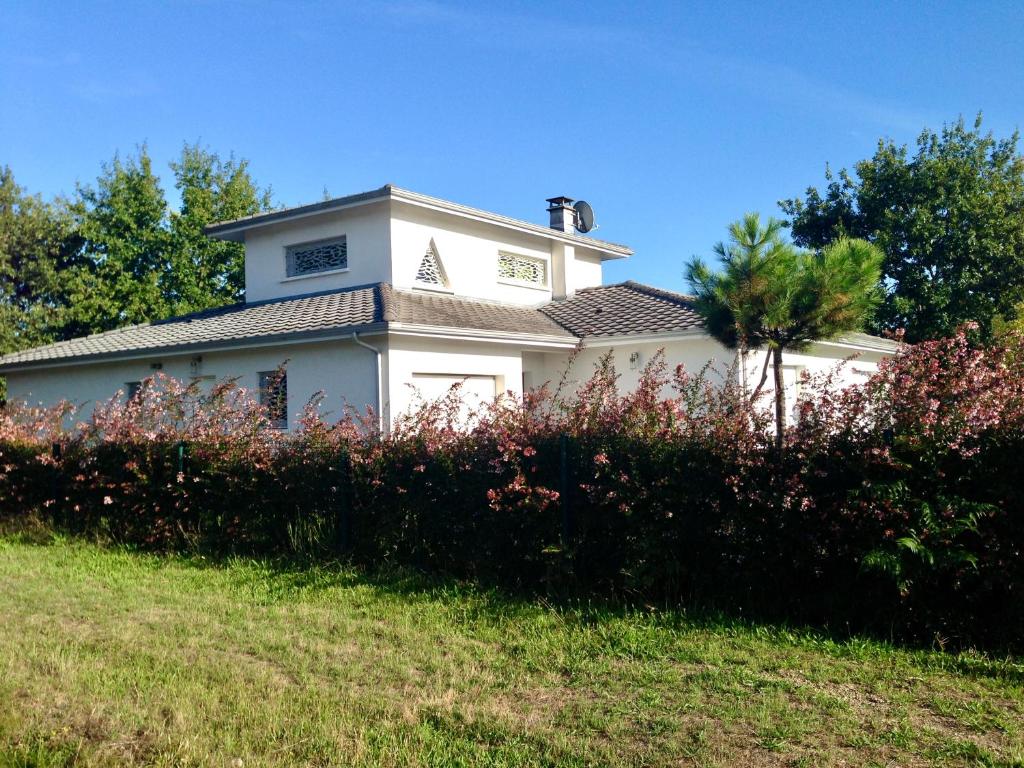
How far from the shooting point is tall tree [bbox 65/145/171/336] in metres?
31.9

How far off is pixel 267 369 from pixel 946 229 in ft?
75.8

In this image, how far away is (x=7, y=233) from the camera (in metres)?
30.2

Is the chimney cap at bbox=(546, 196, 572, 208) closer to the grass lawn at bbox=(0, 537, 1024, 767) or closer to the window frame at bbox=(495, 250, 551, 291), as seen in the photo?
the window frame at bbox=(495, 250, 551, 291)

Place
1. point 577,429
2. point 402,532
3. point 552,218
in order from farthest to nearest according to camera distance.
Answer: point 552,218
point 402,532
point 577,429

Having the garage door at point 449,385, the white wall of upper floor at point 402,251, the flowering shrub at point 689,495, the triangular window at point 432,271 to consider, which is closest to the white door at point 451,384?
the garage door at point 449,385

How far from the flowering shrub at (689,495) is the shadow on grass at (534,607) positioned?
6.8 inches

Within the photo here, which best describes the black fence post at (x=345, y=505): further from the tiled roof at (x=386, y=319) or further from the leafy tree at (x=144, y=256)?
the leafy tree at (x=144, y=256)

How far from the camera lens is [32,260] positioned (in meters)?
31.1

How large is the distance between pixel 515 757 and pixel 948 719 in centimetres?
236

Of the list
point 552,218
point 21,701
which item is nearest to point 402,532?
point 21,701

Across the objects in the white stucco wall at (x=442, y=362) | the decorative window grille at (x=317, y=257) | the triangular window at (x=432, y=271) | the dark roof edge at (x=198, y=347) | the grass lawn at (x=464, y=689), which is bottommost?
the grass lawn at (x=464, y=689)

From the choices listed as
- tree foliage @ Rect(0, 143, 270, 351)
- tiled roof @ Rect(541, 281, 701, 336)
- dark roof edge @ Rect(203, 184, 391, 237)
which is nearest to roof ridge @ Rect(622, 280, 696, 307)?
tiled roof @ Rect(541, 281, 701, 336)

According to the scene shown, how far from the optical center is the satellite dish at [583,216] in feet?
75.9

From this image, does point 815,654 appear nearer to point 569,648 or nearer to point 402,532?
point 569,648
